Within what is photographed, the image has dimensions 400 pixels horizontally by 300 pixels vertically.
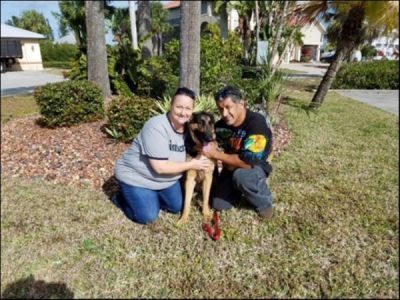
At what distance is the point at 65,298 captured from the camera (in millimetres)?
2338

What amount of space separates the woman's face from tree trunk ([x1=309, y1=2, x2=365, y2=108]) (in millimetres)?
6318

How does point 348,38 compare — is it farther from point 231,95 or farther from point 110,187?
point 110,187

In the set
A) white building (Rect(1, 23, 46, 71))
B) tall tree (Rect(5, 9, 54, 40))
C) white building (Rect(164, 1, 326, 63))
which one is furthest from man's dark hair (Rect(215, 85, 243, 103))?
tall tree (Rect(5, 9, 54, 40))

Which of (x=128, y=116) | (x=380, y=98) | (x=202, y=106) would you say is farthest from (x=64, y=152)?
(x=380, y=98)

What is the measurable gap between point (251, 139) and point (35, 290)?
2172 millimetres

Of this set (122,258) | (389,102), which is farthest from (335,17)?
(122,258)

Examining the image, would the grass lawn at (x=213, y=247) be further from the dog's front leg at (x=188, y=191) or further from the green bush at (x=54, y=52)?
the green bush at (x=54, y=52)

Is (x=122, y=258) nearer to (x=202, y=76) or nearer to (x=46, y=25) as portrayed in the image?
(x=202, y=76)

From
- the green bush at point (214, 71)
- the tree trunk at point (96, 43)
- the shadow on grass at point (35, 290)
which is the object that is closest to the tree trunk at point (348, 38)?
the green bush at point (214, 71)

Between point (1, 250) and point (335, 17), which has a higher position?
point (335, 17)

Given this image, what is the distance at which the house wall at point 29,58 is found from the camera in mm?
28016

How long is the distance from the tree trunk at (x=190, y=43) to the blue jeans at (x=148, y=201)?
242 centimetres

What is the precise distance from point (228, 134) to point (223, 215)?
89 centimetres

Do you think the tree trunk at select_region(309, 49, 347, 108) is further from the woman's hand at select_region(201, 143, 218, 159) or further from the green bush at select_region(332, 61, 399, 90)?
the woman's hand at select_region(201, 143, 218, 159)
